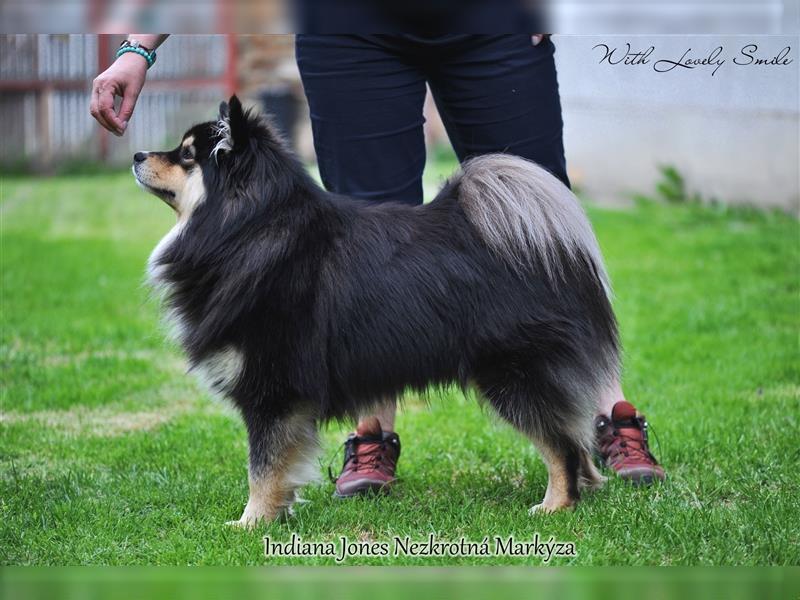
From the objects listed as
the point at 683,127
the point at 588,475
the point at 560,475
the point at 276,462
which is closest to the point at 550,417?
the point at 560,475

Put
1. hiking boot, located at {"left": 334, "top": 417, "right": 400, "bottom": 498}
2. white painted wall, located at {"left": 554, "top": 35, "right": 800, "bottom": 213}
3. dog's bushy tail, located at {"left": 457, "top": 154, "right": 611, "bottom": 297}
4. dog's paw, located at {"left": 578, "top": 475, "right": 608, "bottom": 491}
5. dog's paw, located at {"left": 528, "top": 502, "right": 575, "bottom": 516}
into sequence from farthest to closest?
1. hiking boot, located at {"left": 334, "top": 417, "right": 400, "bottom": 498}
2. dog's paw, located at {"left": 578, "top": 475, "right": 608, "bottom": 491}
3. dog's paw, located at {"left": 528, "top": 502, "right": 575, "bottom": 516}
4. dog's bushy tail, located at {"left": 457, "top": 154, "right": 611, "bottom": 297}
5. white painted wall, located at {"left": 554, "top": 35, "right": 800, "bottom": 213}

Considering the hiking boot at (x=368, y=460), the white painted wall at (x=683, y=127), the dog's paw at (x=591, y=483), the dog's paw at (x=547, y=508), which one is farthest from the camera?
the hiking boot at (x=368, y=460)

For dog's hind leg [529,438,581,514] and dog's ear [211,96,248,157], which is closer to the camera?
dog's ear [211,96,248,157]

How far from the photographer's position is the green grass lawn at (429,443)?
2.95 m

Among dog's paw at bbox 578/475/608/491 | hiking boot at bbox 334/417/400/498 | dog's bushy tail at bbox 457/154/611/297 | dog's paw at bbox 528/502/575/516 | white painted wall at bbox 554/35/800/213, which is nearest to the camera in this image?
white painted wall at bbox 554/35/800/213

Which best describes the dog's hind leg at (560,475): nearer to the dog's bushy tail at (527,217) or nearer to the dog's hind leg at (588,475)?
the dog's hind leg at (588,475)

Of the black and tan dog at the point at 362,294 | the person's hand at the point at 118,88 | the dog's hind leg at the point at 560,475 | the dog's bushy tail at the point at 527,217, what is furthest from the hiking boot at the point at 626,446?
the person's hand at the point at 118,88

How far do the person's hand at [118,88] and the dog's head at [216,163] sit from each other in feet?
0.51

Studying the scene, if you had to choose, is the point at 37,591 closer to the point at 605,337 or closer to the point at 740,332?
the point at 605,337

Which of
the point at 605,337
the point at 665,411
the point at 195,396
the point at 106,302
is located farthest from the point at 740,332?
the point at 106,302

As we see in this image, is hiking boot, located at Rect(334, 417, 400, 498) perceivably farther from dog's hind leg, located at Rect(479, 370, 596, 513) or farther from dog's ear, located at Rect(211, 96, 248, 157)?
dog's ear, located at Rect(211, 96, 248, 157)

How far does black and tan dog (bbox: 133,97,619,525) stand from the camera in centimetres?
300

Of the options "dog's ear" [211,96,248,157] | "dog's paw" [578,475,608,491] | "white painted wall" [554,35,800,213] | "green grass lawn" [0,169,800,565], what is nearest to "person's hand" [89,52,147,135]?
"dog's ear" [211,96,248,157]

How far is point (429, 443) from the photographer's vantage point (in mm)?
4027
